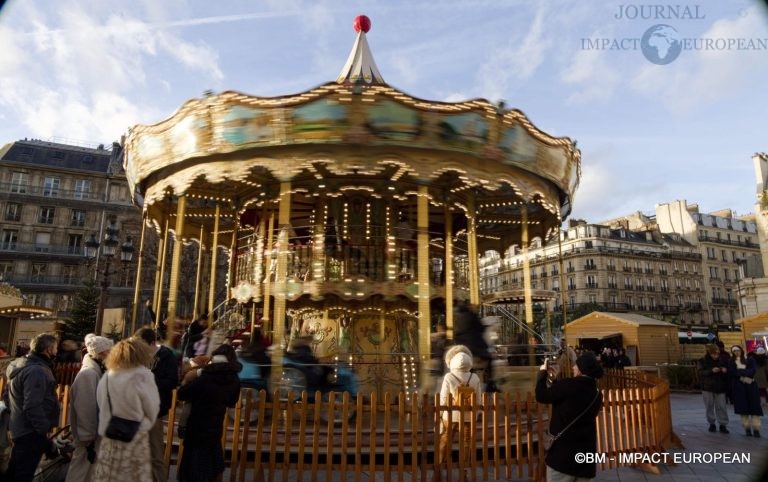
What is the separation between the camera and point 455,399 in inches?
214

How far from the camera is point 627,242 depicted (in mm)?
57656

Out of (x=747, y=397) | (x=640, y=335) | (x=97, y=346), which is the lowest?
(x=747, y=397)

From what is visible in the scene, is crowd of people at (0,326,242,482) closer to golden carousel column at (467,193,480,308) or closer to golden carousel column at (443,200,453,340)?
golden carousel column at (443,200,453,340)

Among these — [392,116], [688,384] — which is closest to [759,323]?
[688,384]

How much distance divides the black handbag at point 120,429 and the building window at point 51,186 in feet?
158

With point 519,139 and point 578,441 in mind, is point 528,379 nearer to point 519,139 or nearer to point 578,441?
point 519,139

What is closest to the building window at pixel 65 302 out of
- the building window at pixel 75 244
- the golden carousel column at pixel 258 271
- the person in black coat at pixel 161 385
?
the building window at pixel 75 244

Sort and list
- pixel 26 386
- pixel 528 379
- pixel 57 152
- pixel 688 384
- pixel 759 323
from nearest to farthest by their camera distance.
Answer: pixel 26 386, pixel 528 379, pixel 688 384, pixel 759 323, pixel 57 152

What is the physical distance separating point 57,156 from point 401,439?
5152 centimetres

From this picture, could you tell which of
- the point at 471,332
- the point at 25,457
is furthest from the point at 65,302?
the point at 25,457

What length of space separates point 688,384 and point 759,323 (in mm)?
8840

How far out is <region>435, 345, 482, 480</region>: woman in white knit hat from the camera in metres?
5.12

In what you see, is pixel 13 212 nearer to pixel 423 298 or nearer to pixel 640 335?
pixel 423 298

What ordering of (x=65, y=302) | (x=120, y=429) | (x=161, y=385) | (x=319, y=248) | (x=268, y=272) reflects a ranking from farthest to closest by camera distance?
(x=65, y=302)
(x=268, y=272)
(x=319, y=248)
(x=161, y=385)
(x=120, y=429)
